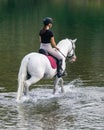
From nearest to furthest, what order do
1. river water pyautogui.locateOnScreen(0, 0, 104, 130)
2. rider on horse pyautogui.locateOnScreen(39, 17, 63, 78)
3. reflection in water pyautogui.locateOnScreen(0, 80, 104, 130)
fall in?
reflection in water pyautogui.locateOnScreen(0, 80, 104, 130), river water pyautogui.locateOnScreen(0, 0, 104, 130), rider on horse pyautogui.locateOnScreen(39, 17, 63, 78)

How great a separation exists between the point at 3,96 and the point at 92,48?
19.0m

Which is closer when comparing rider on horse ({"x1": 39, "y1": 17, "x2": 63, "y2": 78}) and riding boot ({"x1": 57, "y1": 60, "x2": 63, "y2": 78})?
rider on horse ({"x1": 39, "y1": 17, "x2": 63, "y2": 78})

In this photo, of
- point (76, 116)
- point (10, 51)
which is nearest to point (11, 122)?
point (76, 116)

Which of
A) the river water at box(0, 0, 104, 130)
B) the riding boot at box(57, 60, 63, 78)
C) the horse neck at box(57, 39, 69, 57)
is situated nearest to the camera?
the river water at box(0, 0, 104, 130)

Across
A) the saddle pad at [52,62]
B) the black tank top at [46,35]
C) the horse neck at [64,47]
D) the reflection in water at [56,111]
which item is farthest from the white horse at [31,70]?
the horse neck at [64,47]

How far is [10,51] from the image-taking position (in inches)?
1277

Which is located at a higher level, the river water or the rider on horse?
the rider on horse

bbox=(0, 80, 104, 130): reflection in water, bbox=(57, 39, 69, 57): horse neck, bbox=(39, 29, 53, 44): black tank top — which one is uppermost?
bbox=(39, 29, 53, 44): black tank top

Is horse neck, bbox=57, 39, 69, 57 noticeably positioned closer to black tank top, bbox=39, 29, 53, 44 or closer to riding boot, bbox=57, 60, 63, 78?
riding boot, bbox=57, 60, 63, 78

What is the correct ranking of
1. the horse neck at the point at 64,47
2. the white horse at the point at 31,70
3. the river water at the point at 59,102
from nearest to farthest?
the river water at the point at 59,102 → the white horse at the point at 31,70 → the horse neck at the point at 64,47

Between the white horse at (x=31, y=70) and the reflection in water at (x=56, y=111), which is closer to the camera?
the reflection in water at (x=56, y=111)

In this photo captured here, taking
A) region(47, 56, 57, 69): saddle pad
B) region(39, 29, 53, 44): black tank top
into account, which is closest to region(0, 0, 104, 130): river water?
region(47, 56, 57, 69): saddle pad

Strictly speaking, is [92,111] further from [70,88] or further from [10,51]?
[10,51]

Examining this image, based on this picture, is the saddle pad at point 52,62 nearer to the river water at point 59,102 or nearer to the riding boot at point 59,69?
the riding boot at point 59,69
